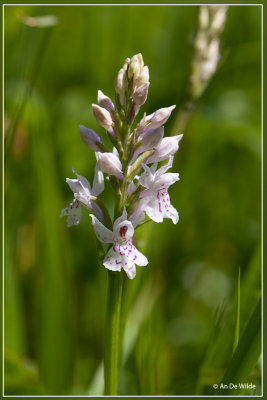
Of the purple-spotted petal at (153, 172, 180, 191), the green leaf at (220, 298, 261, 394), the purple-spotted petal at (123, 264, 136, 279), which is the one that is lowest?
the green leaf at (220, 298, 261, 394)

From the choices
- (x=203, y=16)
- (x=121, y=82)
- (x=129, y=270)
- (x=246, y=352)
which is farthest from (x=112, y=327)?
(x=203, y=16)

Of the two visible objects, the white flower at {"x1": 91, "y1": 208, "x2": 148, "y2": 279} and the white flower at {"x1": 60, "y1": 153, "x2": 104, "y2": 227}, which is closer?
the white flower at {"x1": 91, "y1": 208, "x2": 148, "y2": 279}

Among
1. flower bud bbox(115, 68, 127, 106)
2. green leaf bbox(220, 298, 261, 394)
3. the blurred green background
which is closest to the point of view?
green leaf bbox(220, 298, 261, 394)

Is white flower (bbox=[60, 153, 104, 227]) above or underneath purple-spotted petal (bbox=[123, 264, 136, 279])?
above

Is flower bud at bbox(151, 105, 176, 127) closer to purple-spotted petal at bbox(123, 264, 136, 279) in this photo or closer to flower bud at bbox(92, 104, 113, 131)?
flower bud at bbox(92, 104, 113, 131)

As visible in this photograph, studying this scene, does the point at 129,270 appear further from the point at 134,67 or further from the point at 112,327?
the point at 134,67

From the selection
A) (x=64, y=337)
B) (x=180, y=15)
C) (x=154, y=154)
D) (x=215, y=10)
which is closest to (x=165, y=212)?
(x=154, y=154)

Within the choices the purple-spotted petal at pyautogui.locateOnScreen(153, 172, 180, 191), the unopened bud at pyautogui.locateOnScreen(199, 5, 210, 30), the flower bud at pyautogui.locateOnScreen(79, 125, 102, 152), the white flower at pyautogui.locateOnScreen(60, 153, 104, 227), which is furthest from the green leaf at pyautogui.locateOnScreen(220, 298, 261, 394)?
the unopened bud at pyautogui.locateOnScreen(199, 5, 210, 30)

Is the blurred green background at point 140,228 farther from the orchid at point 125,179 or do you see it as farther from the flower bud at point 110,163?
the flower bud at point 110,163

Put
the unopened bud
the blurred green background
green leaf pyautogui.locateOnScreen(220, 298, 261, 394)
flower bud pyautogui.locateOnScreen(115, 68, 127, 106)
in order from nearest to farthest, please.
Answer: green leaf pyautogui.locateOnScreen(220, 298, 261, 394) → flower bud pyautogui.locateOnScreen(115, 68, 127, 106) → the blurred green background → the unopened bud
